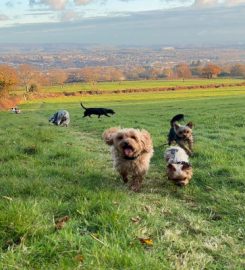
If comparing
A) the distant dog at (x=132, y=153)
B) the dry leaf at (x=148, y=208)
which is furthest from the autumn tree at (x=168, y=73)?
the dry leaf at (x=148, y=208)

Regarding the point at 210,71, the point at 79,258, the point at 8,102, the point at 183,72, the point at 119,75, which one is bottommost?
the point at 8,102

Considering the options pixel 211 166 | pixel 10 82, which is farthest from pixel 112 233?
pixel 10 82

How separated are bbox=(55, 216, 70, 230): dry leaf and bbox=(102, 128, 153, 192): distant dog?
2.97 metres

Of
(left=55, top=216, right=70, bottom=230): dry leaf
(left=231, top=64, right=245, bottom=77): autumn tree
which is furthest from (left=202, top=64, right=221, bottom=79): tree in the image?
(left=55, top=216, right=70, bottom=230): dry leaf

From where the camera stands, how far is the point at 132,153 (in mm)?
8906

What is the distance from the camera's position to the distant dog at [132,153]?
349 inches

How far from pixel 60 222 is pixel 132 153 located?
3377mm

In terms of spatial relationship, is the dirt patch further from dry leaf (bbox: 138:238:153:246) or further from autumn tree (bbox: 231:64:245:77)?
autumn tree (bbox: 231:64:245:77)

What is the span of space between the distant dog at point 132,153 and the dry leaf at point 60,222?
9.74 ft

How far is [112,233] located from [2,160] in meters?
6.20

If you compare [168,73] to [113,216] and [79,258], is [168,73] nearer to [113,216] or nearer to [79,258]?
[113,216]

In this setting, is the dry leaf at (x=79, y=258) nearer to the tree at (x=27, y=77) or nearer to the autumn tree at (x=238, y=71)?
the tree at (x=27, y=77)

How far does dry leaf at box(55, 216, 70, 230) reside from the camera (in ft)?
18.1

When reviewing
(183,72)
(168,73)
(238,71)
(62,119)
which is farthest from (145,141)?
(168,73)
